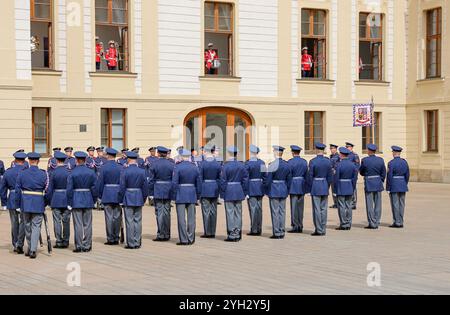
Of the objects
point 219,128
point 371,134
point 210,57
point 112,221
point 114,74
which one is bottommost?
point 112,221

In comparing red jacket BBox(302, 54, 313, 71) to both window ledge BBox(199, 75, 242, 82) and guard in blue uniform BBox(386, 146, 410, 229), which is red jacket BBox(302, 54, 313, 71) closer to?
window ledge BBox(199, 75, 242, 82)

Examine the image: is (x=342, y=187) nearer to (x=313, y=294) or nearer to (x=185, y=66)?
(x=313, y=294)

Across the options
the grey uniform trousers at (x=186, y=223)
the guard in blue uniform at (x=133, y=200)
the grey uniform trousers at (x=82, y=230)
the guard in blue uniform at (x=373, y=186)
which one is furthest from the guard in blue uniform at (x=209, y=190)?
the guard in blue uniform at (x=373, y=186)

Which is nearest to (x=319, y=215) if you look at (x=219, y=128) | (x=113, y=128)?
(x=113, y=128)

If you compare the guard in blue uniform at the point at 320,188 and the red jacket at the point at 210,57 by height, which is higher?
the red jacket at the point at 210,57

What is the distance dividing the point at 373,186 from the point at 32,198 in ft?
26.0

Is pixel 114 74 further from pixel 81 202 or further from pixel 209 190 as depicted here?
Answer: pixel 81 202

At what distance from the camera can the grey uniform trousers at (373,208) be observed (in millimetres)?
18953

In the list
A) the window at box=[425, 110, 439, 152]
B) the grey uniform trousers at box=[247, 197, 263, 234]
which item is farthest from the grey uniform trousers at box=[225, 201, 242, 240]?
the window at box=[425, 110, 439, 152]

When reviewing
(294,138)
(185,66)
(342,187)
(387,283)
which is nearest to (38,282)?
(387,283)

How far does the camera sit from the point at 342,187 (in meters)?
18.8

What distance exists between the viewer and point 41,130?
1152 inches

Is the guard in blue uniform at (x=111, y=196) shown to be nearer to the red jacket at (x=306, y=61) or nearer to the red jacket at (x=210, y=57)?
the red jacket at (x=210, y=57)

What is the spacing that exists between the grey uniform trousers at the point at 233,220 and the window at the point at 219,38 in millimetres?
16096
